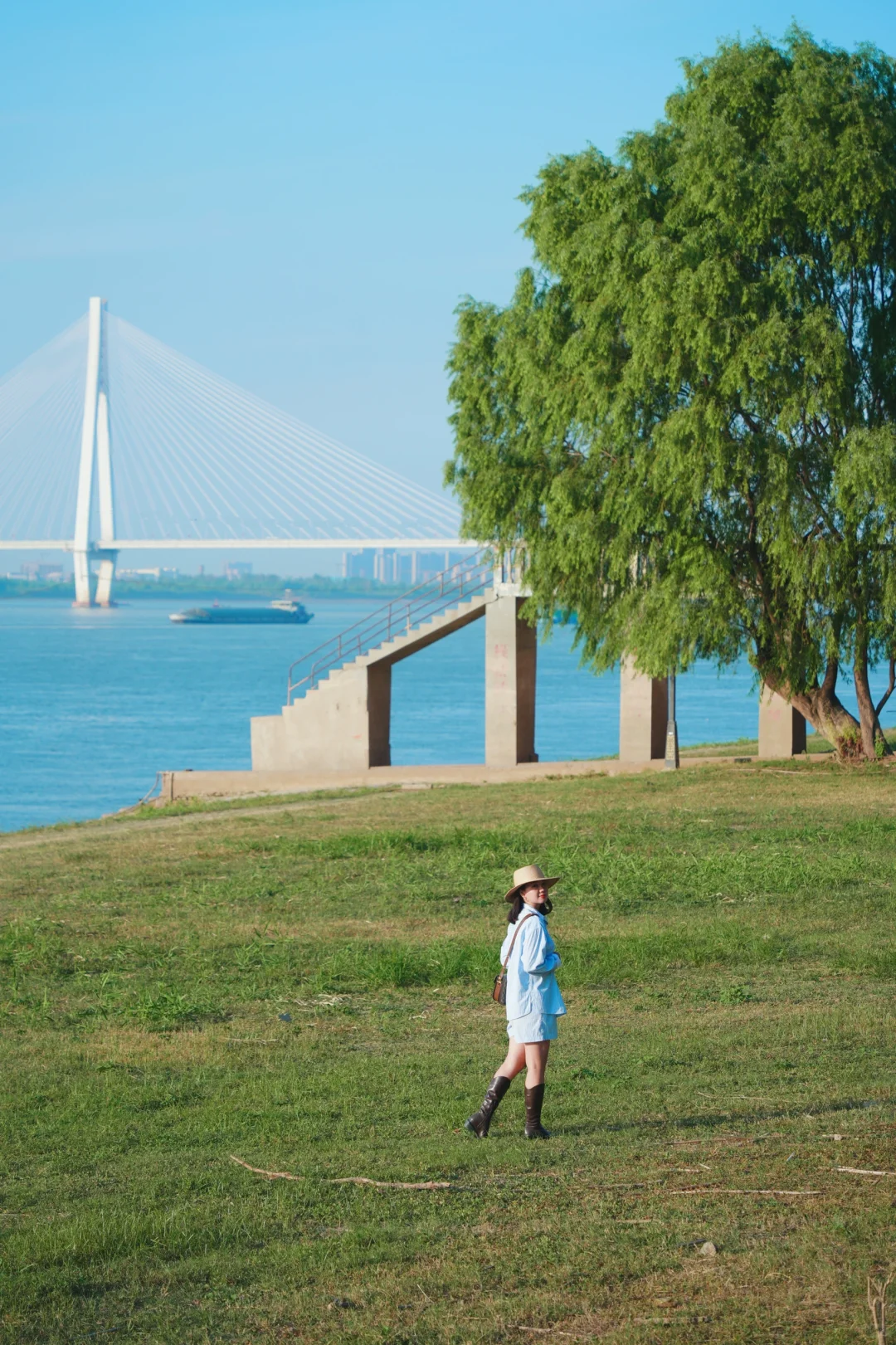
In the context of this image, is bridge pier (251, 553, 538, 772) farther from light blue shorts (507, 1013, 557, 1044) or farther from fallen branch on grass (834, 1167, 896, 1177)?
fallen branch on grass (834, 1167, 896, 1177)

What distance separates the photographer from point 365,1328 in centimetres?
516

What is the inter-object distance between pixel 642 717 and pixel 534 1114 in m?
28.6

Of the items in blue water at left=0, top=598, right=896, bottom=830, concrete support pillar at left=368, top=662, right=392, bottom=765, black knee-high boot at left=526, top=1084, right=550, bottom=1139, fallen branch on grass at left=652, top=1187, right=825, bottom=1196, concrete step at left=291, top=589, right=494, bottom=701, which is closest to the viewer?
fallen branch on grass at left=652, top=1187, right=825, bottom=1196

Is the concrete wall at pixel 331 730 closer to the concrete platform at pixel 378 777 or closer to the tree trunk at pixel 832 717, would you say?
the concrete platform at pixel 378 777

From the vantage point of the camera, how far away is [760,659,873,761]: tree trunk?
2808 centimetres

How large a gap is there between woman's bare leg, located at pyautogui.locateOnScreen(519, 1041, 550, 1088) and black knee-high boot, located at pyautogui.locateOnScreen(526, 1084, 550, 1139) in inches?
1.3

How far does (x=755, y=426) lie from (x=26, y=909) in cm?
1508

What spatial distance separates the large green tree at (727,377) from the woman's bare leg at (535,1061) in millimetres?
17994

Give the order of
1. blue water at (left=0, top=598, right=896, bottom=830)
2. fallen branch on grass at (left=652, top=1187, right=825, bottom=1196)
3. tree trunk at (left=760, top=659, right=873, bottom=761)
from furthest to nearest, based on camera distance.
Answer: blue water at (left=0, top=598, right=896, bottom=830)
tree trunk at (left=760, top=659, right=873, bottom=761)
fallen branch on grass at (left=652, top=1187, right=825, bottom=1196)

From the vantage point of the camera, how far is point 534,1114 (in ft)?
25.0

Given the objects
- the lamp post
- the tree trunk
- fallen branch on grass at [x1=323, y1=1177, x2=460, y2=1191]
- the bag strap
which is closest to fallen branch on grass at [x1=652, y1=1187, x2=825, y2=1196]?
fallen branch on grass at [x1=323, y1=1177, x2=460, y2=1191]

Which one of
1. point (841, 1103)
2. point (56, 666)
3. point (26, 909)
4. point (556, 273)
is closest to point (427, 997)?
point (841, 1103)

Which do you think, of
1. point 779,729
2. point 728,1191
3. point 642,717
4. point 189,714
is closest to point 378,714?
point 642,717

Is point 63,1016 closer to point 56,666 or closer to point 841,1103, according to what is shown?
point 841,1103
